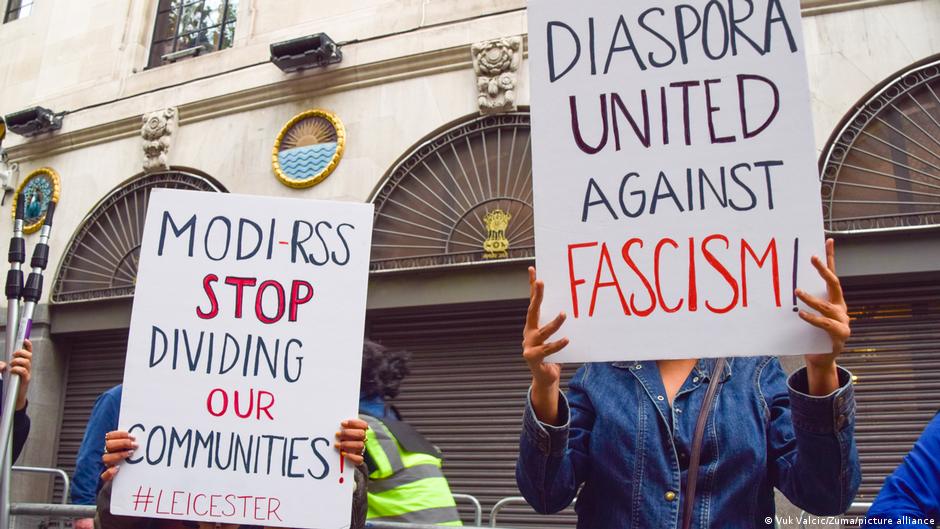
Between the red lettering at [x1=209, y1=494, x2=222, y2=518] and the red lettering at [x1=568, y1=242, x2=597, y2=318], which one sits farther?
the red lettering at [x1=209, y1=494, x2=222, y2=518]

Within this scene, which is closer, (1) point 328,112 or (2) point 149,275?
(2) point 149,275

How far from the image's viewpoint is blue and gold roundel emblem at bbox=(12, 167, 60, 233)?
10.9m

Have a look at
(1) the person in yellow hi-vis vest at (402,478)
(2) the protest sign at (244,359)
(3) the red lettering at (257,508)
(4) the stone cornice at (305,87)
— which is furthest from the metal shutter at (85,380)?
(3) the red lettering at (257,508)

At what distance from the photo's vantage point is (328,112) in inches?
363

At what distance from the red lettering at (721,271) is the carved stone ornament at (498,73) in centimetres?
640

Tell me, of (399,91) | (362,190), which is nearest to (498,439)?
(362,190)

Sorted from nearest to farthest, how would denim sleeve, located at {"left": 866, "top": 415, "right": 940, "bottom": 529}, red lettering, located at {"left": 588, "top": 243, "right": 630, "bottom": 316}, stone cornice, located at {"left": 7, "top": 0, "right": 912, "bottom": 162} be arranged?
1. denim sleeve, located at {"left": 866, "top": 415, "right": 940, "bottom": 529}
2. red lettering, located at {"left": 588, "top": 243, "right": 630, "bottom": 316}
3. stone cornice, located at {"left": 7, "top": 0, "right": 912, "bottom": 162}

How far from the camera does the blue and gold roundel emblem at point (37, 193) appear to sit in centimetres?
1091

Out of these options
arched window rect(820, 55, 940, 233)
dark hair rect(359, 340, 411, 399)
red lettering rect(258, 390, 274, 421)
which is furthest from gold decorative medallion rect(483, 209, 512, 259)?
red lettering rect(258, 390, 274, 421)

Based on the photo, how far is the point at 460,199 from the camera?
8328 mm

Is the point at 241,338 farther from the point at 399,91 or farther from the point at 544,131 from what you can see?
the point at 399,91

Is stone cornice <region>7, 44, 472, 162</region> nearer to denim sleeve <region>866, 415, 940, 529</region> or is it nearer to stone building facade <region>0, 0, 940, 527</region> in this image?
stone building facade <region>0, 0, 940, 527</region>

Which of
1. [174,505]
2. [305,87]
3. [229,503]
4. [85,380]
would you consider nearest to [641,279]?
[229,503]

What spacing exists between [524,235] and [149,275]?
218 inches
